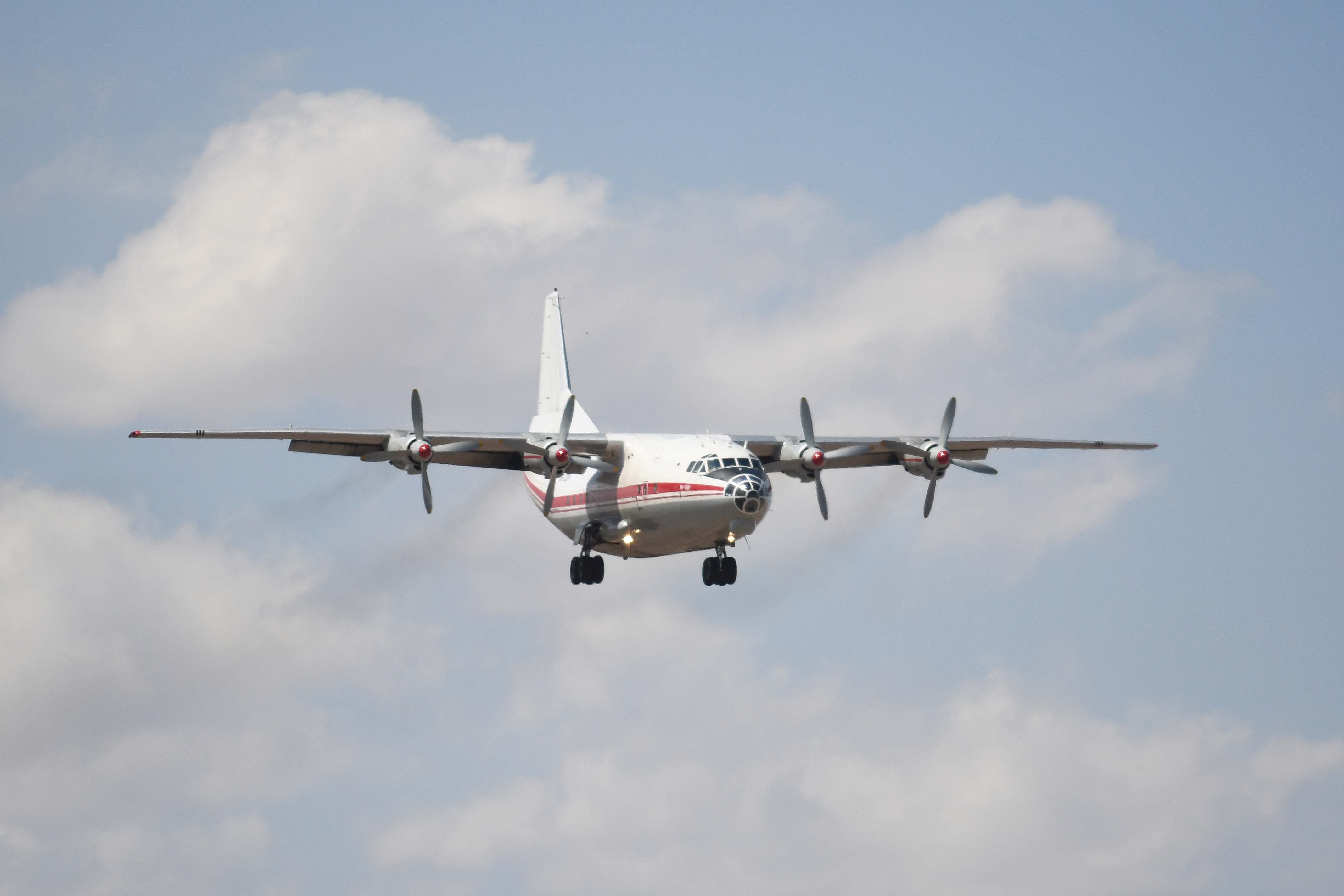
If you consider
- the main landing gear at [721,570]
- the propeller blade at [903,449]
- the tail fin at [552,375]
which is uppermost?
the tail fin at [552,375]

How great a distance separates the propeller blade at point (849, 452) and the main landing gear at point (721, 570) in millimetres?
4935

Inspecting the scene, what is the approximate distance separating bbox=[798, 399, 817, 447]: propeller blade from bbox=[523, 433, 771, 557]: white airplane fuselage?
8.66ft

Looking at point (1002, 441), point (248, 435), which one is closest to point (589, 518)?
point (248, 435)

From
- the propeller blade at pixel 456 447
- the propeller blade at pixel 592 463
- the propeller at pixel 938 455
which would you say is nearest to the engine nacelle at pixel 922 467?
the propeller at pixel 938 455

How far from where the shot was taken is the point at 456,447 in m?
48.9

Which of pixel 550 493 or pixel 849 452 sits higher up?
pixel 849 452

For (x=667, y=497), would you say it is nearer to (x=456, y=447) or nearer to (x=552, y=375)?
(x=456, y=447)

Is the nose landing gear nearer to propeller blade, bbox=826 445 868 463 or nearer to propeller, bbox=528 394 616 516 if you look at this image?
propeller, bbox=528 394 616 516

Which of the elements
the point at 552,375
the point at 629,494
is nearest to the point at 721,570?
the point at 629,494

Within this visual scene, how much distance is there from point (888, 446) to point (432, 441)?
15.6m

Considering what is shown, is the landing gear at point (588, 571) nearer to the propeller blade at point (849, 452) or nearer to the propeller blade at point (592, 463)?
the propeller blade at point (592, 463)

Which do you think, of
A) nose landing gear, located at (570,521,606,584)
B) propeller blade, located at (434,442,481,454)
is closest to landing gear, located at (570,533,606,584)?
nose landing gear, located at (570,521,606,584)

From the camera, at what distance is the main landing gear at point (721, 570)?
5228 centimetres

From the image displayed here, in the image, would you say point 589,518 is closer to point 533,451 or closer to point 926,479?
point 533,451
